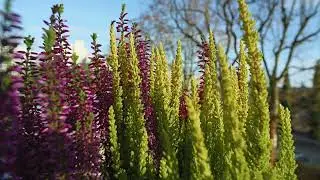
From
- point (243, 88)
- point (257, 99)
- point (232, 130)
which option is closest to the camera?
point (232, 130)

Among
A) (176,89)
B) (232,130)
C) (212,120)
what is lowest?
(232,130)

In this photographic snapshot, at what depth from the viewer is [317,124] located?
45281 mm

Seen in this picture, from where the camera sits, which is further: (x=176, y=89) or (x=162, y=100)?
(x=176, y=89)

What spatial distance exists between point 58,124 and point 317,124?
44.7 metres

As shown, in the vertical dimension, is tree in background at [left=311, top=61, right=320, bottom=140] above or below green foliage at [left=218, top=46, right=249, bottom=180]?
above

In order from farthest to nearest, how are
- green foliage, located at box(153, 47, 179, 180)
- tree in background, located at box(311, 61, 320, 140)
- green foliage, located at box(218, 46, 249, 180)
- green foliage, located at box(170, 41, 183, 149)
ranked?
tree in background, located at box(311, 61, 320, 140)
green foliage, located at box(170, 41, 183, 149)
green foliage, located at box(153, 47, 179, 180)
green foliage, located at box(218, 46, 249, 180)

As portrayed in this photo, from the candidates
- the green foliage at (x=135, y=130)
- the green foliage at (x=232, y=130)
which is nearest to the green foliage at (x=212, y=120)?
the green foliage at (x=135, y=130)

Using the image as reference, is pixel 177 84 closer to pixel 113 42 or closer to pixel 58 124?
pixel 113 42

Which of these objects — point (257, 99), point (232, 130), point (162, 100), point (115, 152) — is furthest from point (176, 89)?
point (232, 130)

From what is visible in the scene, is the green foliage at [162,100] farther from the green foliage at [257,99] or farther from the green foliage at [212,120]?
the green foliage at [257,99]

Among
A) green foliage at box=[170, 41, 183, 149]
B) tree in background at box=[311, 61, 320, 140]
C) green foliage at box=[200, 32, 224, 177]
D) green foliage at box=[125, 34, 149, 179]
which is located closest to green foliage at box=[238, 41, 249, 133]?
green foliage at box=[200, 32, 224, 177]

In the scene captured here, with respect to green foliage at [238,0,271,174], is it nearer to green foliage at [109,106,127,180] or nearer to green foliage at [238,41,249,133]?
green foliage at [238,41,249,133]

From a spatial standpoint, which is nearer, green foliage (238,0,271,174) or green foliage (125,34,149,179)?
green foliage (238,0,271,174)

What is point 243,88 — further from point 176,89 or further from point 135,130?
point 135,130
